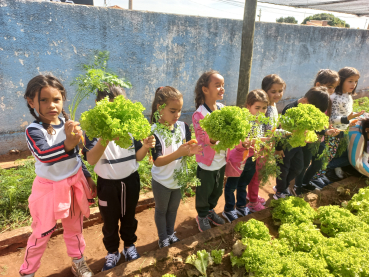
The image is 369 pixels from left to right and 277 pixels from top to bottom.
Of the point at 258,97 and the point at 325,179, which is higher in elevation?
the point at 258,97

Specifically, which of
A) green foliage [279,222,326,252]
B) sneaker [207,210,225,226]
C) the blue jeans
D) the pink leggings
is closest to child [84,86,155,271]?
the pink leggings

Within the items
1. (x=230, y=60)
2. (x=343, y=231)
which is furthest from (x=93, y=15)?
(x=343, y=231)

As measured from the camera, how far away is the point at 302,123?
2.94 meters

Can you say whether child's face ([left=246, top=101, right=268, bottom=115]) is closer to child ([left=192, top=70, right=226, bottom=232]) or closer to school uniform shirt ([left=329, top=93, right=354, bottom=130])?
child ([left=192, top=70, right=226, bottom=232])

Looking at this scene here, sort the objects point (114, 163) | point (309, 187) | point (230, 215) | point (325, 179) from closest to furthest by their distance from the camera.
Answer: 1. point (114, 163)
2. point (230, 215)
3. point (309, 187)
4. point (325, 179)

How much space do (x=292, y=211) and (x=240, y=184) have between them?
0.85m

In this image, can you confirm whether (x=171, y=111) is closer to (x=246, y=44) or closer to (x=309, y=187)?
(x=309, y=187)

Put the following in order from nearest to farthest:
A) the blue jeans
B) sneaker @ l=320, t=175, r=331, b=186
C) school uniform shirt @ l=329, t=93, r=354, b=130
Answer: the blue jeans < school uniform shirt @ l=329, t=93, r=354, b=130 < sneaker @ l=320, t=175, r=331, b=186

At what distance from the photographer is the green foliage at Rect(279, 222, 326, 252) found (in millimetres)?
2948

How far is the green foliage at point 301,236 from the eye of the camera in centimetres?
295

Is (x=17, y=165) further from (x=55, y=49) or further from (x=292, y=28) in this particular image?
(x=292, y=28)

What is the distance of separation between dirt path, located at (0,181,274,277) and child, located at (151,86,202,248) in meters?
0.51

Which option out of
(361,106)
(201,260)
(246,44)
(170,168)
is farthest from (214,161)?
(361,106)

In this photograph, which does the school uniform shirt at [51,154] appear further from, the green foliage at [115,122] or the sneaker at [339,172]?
the sneaker at [339,172]
